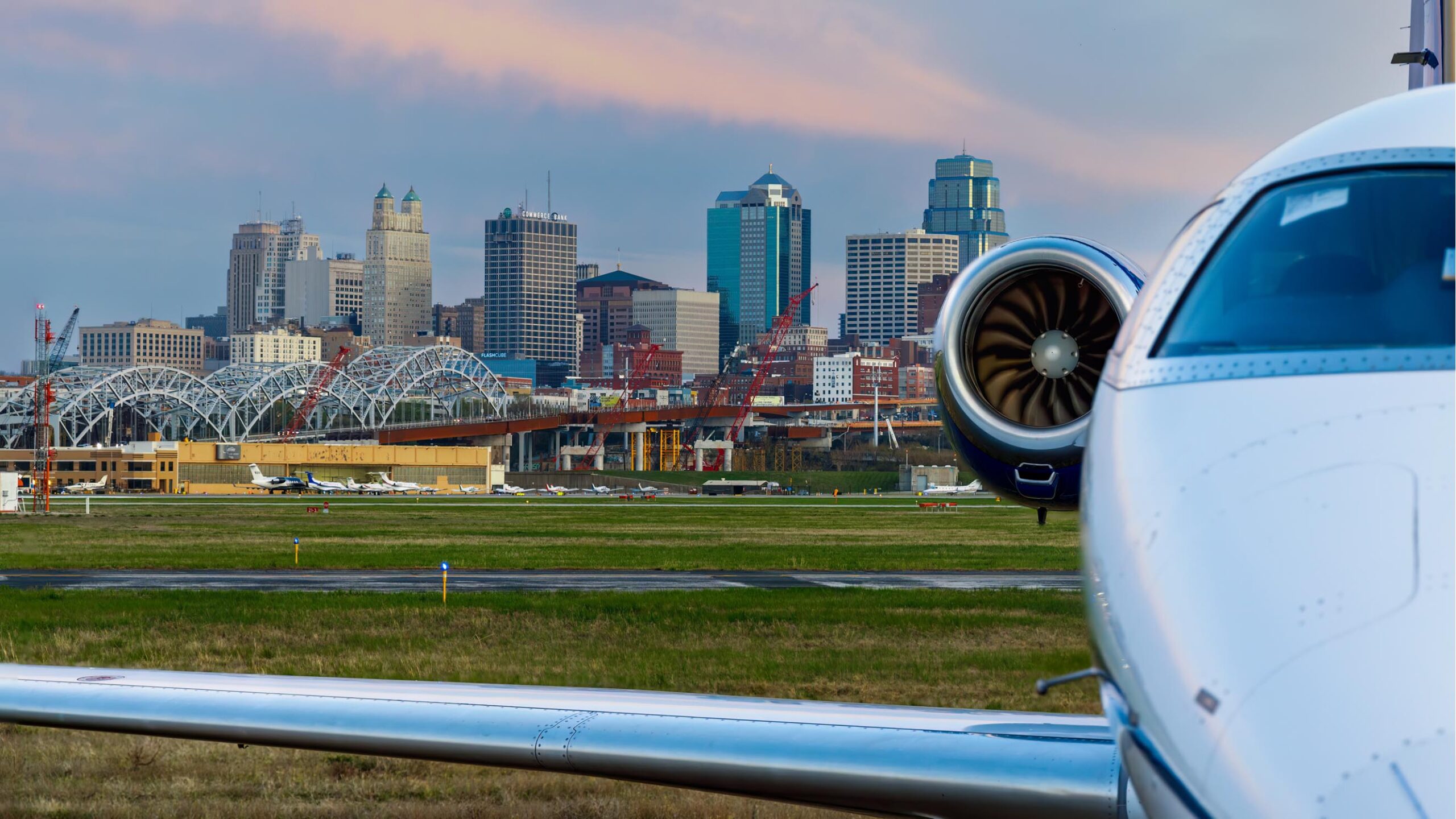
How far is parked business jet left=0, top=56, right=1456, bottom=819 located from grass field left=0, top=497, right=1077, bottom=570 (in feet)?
94.4

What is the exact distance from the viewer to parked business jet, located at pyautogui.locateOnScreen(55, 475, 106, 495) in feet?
368

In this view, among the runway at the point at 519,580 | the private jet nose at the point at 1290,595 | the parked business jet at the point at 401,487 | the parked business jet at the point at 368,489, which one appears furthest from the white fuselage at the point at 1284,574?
the parked business jet at the point at 401,487

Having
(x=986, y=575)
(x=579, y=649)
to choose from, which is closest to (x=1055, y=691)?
(x=579, y=649)

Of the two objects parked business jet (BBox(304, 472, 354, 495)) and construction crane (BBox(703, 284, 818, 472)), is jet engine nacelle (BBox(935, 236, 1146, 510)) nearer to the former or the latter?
parked business jet (BBox(304, 472, 354, 495))

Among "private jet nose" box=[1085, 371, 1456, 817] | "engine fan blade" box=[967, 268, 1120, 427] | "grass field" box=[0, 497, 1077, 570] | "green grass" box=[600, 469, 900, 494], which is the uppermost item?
"engine fan blade" box=[967, 268, 1120, 427]

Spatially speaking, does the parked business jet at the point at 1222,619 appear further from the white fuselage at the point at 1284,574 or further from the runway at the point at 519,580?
the runway at the point at 519,580

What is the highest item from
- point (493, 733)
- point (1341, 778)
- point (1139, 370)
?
point (1139, 370)

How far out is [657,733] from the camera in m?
6.07

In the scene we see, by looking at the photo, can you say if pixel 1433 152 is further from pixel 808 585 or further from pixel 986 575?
pixel 986 575

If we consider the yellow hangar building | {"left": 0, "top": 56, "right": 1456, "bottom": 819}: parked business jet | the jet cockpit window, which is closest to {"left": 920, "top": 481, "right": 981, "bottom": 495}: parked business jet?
→ the yellow hangar building

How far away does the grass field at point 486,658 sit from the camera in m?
10.2

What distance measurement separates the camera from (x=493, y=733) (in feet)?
20.8

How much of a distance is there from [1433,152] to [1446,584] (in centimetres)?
187

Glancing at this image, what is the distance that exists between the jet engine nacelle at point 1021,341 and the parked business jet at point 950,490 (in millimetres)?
110377
